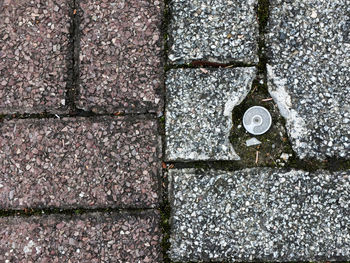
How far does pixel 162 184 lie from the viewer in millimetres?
2006

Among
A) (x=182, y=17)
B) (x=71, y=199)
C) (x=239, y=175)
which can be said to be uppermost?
(x=182, y=17)

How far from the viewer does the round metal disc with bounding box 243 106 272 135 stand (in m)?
1.98

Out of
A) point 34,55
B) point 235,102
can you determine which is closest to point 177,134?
point 235,102

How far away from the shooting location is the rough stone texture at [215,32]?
2.02 metres

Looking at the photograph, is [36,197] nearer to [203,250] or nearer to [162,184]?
[162,184]

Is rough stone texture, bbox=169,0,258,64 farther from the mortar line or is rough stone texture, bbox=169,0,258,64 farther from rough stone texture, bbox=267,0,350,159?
the mortar line

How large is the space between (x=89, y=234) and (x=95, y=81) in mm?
754

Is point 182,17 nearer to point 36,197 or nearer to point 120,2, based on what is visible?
point 120,2

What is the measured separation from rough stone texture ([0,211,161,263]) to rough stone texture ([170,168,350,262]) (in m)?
0.14

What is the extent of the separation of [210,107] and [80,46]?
28.5 inches

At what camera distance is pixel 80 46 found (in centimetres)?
206

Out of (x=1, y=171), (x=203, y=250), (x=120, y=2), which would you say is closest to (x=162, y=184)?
(x=203, y=250)

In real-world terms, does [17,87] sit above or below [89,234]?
above

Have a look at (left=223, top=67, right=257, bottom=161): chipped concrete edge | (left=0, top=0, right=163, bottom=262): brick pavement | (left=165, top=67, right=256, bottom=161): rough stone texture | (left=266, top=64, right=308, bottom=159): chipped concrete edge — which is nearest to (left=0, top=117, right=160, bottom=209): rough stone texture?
(left=0, top=0, right=163, bottom=262): brick pavement
